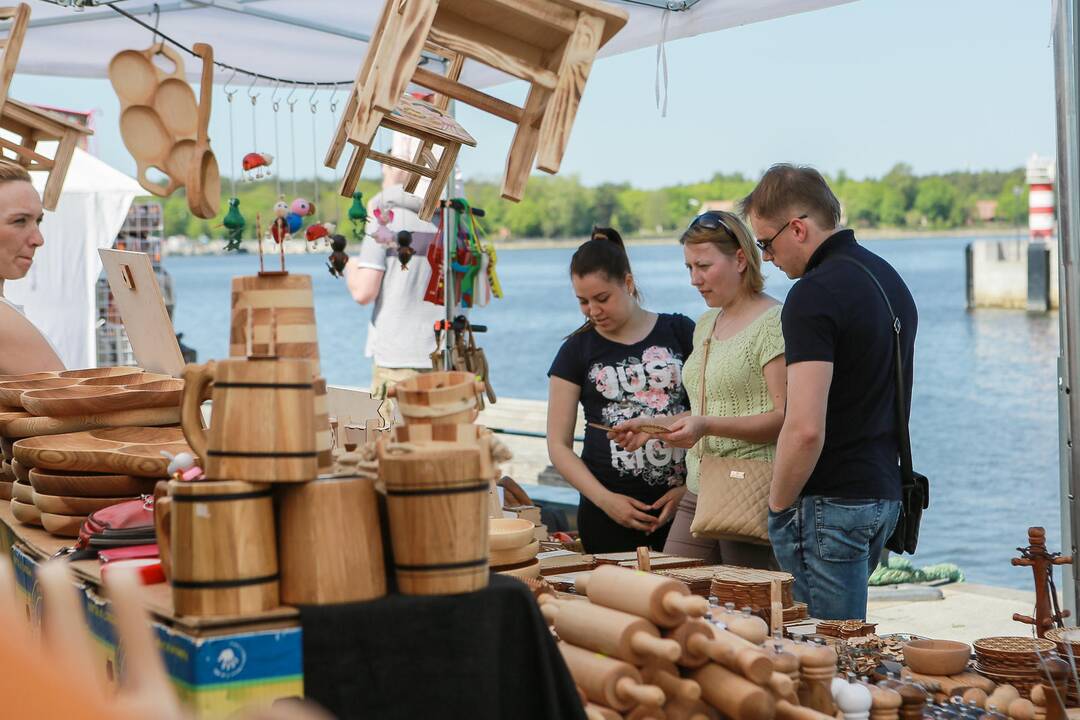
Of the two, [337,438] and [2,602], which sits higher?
[2,602]

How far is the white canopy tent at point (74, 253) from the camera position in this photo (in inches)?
255

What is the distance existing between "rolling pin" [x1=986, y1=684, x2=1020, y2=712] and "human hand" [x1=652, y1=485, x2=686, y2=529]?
1.19 meters

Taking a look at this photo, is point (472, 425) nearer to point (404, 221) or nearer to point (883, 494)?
point (883, 494)

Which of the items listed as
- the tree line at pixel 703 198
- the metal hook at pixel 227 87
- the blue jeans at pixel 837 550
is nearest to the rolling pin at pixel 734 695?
the blue jeans at pixel 837 550

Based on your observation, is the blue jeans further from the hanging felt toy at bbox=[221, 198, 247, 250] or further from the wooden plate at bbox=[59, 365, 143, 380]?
the hanging felt toy at bbox=[221, 198, 247, 250]

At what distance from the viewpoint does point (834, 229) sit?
96.1 inches

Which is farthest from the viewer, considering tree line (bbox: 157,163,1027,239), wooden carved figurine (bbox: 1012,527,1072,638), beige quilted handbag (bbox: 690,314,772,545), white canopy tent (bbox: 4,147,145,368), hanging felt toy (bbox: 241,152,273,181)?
tree line (bbox: 157,163,1027,239)

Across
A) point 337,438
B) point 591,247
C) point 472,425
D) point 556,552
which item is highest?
point 591,247

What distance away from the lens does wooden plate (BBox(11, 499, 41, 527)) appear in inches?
72.0

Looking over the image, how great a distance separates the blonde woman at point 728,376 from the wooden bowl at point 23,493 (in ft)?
4.35

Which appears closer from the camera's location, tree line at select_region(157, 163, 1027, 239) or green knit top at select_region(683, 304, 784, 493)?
green knit top at select_region(683, 304, 784, 493)

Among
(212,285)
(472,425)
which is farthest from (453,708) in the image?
(212,285)

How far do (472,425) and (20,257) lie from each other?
167 centimetres

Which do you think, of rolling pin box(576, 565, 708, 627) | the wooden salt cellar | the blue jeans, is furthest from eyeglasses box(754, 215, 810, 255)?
the wooden salt cellar
